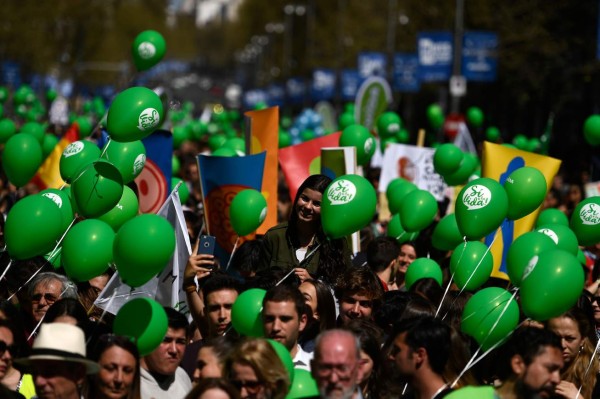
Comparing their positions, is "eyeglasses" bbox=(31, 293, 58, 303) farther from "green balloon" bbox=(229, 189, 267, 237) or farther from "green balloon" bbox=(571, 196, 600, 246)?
"green balloon" bbox=(571, 196, 600, 246)

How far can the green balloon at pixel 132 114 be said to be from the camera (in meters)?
8.10

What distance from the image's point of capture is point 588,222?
8547 millimetres

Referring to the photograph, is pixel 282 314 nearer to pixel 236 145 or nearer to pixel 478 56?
pixel 236 145

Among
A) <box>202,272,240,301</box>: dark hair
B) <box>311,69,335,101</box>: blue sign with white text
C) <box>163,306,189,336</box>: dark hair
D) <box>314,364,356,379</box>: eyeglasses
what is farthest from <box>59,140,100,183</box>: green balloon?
<box>311,69,335,101</box>: blue sign with white text

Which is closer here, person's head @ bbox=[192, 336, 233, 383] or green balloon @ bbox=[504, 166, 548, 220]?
person's head @ bbox=[192, 336, 233, 383]

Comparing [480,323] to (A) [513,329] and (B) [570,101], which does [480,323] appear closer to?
(A) [513,329]

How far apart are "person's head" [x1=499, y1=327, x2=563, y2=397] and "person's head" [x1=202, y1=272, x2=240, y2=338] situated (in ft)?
6.06

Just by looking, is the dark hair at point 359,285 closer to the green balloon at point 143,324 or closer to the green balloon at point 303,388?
the green balloon at point 303,388

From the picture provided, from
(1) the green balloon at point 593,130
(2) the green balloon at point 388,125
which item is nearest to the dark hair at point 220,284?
(1) the green balloon at point 593,130

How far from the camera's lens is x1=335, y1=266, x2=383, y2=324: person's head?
25.7 feet

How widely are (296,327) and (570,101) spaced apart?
26099 millimetres

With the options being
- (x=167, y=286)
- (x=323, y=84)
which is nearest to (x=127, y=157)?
(x=167, y=286)

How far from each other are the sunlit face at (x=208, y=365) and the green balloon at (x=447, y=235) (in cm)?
383

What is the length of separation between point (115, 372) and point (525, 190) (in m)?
3.45
